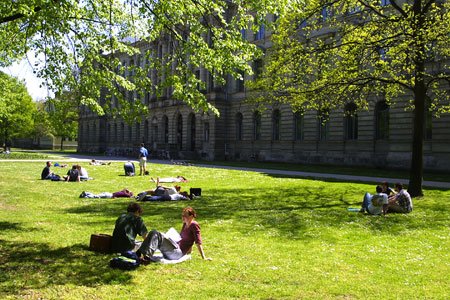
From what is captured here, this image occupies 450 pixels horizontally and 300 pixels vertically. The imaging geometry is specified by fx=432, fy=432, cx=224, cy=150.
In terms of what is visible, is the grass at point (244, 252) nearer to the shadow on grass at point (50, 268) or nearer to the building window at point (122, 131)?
the shadow on grass at point (50, 268)

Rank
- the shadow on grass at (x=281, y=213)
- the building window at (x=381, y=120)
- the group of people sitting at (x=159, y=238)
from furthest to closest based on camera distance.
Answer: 1. the building window at (x=381, y=120)
2. the shadow on grass at (x=281, y=213)
3. the group of people sitting at (x=159, y=238)

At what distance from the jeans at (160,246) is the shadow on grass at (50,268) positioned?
0.76m

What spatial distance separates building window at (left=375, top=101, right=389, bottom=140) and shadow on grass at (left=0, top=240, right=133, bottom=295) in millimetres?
32107

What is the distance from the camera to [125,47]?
44.0ft

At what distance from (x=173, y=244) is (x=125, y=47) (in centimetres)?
711

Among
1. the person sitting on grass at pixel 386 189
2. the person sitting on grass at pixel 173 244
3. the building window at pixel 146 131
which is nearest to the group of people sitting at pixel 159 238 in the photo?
the person sitting on grass at pixel 173 244

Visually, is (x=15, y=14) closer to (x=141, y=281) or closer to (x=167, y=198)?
(x=141, y=281)

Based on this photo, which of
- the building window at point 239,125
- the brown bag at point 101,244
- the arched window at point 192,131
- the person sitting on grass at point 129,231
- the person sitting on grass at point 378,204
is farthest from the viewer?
the arched window at point 192,131

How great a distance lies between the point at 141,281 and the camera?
7.55m

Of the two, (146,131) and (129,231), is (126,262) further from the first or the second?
(146,131)

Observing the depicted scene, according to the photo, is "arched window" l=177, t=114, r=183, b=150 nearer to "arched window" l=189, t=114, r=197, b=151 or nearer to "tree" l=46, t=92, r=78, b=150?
"arched window" l=189, t=114, r=197, b=151

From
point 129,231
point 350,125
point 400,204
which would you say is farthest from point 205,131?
point 129,231

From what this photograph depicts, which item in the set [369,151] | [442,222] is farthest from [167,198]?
[369,151]

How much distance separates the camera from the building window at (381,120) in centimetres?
3669
